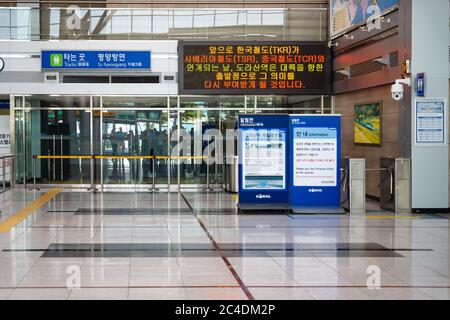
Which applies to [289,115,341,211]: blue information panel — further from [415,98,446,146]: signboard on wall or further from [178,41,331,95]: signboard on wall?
[178,41,331,95]: signboard on wall

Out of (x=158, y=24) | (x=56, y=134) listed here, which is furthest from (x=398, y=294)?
(x=56, y=134)

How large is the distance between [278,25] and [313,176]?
7.46 metres

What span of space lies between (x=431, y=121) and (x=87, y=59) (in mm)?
10293

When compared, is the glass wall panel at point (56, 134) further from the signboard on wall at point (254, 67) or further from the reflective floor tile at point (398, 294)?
the reflective floor tile at point (398, 294)

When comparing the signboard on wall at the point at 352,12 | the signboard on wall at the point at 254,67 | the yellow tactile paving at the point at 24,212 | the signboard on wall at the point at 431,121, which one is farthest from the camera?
the signboard on wall at the point at 254,67

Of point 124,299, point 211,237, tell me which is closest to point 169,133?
point 211,237

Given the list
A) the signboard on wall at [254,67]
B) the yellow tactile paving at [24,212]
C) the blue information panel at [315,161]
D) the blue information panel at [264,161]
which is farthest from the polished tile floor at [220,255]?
the signboard on wall at [254,67]

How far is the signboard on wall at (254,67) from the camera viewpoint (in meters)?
21.3

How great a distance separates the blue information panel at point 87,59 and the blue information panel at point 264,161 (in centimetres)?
705

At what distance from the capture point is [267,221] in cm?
1416

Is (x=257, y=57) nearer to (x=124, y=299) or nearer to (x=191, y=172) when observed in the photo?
(x=191, y=172)

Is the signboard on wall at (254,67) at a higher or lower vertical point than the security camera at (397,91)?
higher

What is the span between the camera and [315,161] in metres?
15.6

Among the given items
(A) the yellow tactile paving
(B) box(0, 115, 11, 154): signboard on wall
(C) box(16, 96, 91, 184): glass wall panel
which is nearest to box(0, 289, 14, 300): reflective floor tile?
(A) the yellow tactile paving
